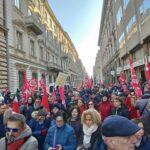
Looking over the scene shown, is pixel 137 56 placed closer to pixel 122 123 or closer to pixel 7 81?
pixel 7 81

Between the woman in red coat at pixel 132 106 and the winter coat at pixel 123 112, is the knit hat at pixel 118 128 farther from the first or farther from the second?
the woman in red coat at pixel 132 106

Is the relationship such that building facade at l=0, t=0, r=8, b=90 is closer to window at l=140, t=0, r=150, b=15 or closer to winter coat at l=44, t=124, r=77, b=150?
window at l=140, t=0, r=150, b=15

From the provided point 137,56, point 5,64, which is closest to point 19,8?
point 5,64

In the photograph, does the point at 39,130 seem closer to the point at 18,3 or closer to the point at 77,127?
the point at 77,127

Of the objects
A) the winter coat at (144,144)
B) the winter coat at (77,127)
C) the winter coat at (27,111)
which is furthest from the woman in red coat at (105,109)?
the winter coat at (144,144)

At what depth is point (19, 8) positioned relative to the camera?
24.6m

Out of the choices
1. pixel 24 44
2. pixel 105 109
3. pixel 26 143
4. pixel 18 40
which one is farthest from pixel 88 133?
pixel 24 44

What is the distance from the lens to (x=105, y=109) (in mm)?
7648

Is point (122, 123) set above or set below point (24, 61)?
below

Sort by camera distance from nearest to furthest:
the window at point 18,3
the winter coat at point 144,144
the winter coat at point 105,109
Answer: the winter coat at point 144,144, the winter coat at point 105,109, the window at point 18,3

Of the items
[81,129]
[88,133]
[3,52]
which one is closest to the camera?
[88,133]

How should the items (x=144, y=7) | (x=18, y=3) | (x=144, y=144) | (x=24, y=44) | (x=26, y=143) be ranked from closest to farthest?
(x=26, y=143)
(x=144, y=144)
(x=144, y=7)
(x=18, y=3)
(x=24, y=44)

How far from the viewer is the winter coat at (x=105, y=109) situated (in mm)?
7527

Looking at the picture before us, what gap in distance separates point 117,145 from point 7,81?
18.6 meters
